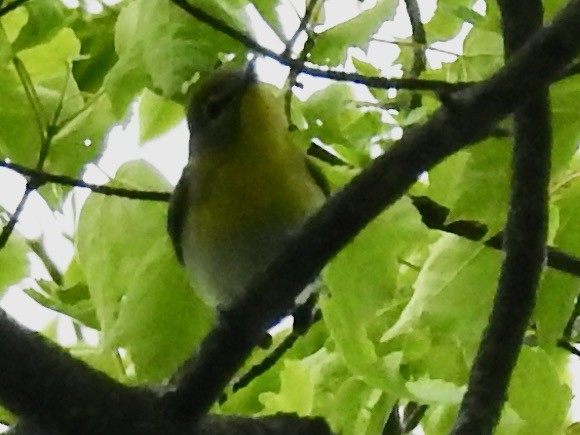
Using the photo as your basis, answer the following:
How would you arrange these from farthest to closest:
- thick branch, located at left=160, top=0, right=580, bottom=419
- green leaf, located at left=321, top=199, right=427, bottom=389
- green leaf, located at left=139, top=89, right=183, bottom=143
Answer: green leaf, located at left=139, top=89, right=183, bottom=143 → green leaf, located at left=321, top=199, right=427, bottom=389 → thick branch, located at left=160, top=0, right=580, bottom=419

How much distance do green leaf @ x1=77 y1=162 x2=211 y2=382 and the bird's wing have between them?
0.08 ft

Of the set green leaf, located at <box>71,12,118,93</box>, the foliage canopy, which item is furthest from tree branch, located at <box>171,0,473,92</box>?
green leaf, located at <box>71,12,118,93</box>

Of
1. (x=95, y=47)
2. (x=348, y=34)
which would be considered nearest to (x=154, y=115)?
(x=95, y=47)

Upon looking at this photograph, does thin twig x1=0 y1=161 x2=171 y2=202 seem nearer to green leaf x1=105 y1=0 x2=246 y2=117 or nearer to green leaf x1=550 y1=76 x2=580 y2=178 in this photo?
green leaf x1=105 y1=0 x2=246 y2=117

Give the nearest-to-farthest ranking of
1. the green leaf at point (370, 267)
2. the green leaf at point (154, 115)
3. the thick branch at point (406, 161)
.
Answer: the thick branch at point (406, 161)
the green leaf at point (370, 267)
the green leaf at point (154, 115)

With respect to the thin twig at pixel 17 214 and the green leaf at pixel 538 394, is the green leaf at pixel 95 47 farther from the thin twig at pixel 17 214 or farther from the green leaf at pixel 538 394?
the green leaf at pixel 538 394

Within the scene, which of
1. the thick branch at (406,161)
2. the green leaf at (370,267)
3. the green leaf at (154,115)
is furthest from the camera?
the green leaf at (154,115)

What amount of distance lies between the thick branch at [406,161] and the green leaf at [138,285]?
0.39 ft

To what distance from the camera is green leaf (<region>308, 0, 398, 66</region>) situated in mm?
398

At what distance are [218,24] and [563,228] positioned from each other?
18 centimetres

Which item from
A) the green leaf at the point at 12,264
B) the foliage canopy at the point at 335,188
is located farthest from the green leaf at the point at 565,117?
the green leaf at the point at 12,264

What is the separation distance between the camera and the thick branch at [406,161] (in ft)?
1.02

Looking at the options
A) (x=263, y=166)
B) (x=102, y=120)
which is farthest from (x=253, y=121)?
(x=102, y=120)

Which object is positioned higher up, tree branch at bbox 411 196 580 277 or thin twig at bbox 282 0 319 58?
thin twig at bbox 282 0 319 58
